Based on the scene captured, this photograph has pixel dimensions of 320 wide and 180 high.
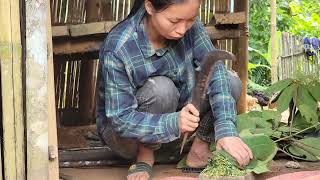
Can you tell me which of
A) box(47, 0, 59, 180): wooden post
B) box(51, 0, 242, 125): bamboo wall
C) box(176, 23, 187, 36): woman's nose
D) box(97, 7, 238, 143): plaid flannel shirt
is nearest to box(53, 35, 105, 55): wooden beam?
box(51, 0, 242, 125): bamboo wall

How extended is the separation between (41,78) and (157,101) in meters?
0.63

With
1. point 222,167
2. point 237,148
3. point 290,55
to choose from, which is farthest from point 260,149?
point 290,55

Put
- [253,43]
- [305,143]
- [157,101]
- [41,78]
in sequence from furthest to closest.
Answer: [253,43], [305,143], [157,101], [41,78]

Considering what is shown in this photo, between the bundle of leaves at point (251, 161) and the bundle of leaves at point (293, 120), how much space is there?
24 cm

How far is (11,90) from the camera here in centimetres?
215

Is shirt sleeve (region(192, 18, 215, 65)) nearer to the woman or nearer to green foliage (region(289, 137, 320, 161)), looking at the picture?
the woman

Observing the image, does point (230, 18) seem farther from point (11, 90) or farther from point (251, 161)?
point (11, 90)

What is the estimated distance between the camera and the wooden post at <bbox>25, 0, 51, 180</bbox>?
2.13 meters

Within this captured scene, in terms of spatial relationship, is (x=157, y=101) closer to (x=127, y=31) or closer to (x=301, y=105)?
(x=127, y=31)

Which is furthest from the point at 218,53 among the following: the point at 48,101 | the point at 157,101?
the point at 48,101

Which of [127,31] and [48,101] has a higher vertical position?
[127,31]

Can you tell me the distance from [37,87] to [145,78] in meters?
0.64

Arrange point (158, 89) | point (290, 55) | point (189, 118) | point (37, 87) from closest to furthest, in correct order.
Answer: point (37, 87) < point (189, 118) < point (158, 89) < point (290, 55)

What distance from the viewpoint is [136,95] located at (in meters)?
2.62
